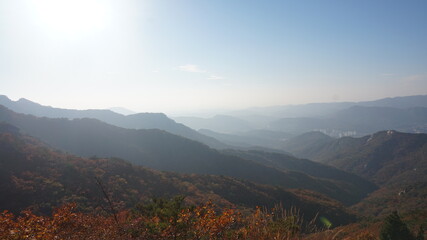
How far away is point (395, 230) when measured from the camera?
7707mm

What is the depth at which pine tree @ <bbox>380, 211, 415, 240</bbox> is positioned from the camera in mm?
7062

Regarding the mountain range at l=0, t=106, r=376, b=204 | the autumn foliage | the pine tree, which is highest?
the autumn foliage

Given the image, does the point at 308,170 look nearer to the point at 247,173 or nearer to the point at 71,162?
the point at 247,173

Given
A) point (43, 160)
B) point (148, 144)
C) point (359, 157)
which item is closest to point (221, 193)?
point (43, 160)

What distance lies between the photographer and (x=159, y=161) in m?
103

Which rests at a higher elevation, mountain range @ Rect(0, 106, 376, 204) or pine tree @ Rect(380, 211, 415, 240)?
pine tree @ Rect(380, 211, 415, 240)

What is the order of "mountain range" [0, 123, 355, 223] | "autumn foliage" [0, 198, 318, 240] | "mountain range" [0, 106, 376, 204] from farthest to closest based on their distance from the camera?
"mountain range" [0, 106, 376, 204], "mountain range" [0, 123, 355, 223], "autumn foliage" [0, 198, 318, 240]

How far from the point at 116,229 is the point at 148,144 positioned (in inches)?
4372

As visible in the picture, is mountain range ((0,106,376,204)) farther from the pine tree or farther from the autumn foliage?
the autumn foliage

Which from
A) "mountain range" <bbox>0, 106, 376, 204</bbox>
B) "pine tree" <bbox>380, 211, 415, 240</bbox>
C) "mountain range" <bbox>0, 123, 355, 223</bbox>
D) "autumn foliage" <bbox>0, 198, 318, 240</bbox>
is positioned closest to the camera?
"autumn foliage" <bbox>0, 198, 318, 240</bbox>

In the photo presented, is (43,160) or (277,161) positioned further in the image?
(277,161)

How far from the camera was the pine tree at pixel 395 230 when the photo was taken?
23.2ft

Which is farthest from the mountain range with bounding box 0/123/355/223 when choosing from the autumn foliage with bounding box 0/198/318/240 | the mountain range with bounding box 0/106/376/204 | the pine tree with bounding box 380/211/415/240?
the mountain range with bounding box 0/106/376/204

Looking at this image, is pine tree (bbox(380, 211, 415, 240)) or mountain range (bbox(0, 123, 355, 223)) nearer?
pine tree (bbox(380, 211, 415, 240))
